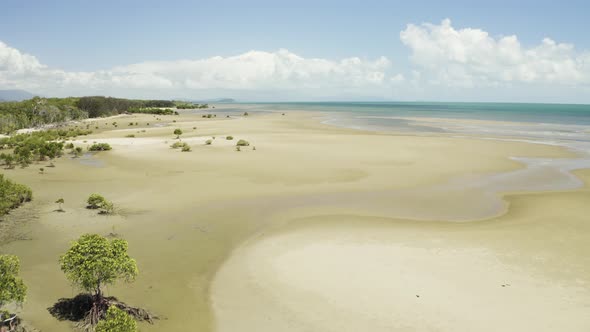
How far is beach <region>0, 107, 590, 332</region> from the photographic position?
1279 cm

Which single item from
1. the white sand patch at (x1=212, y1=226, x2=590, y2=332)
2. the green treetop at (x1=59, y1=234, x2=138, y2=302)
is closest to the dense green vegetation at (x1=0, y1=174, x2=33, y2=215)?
the green treetop at (x1=59, y1=234, x2=138, y2=302)

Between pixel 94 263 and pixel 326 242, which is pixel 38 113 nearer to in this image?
pixel 326 242

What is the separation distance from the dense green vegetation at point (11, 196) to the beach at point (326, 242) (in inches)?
22.6

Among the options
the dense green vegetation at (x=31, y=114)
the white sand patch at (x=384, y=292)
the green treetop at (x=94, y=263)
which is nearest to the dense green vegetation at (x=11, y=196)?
the green treetop at (x=94, y=263)

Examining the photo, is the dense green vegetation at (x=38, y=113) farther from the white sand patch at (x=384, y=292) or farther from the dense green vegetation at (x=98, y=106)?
the white sand patch at (x=384, y=292)

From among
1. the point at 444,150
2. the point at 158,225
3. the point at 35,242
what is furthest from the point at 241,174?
the point at 444,150

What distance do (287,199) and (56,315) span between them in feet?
53.7

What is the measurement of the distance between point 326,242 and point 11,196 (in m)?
19.7

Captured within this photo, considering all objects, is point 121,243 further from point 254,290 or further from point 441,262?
point 441,262

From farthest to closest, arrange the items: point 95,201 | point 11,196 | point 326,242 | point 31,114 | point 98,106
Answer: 1. point 98,106
2. point 31,114
3. point 95,201
4. point 11,196
5. point 326,242

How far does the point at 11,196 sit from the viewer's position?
2300 centimetres

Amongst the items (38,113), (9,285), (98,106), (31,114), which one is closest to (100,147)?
(9,285)

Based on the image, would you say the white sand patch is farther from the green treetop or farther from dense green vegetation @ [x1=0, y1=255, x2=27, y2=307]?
dense green vegetation @ [x1=0, y1=255, x2=27, y2=307]

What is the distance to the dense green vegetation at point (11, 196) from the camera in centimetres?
2187
